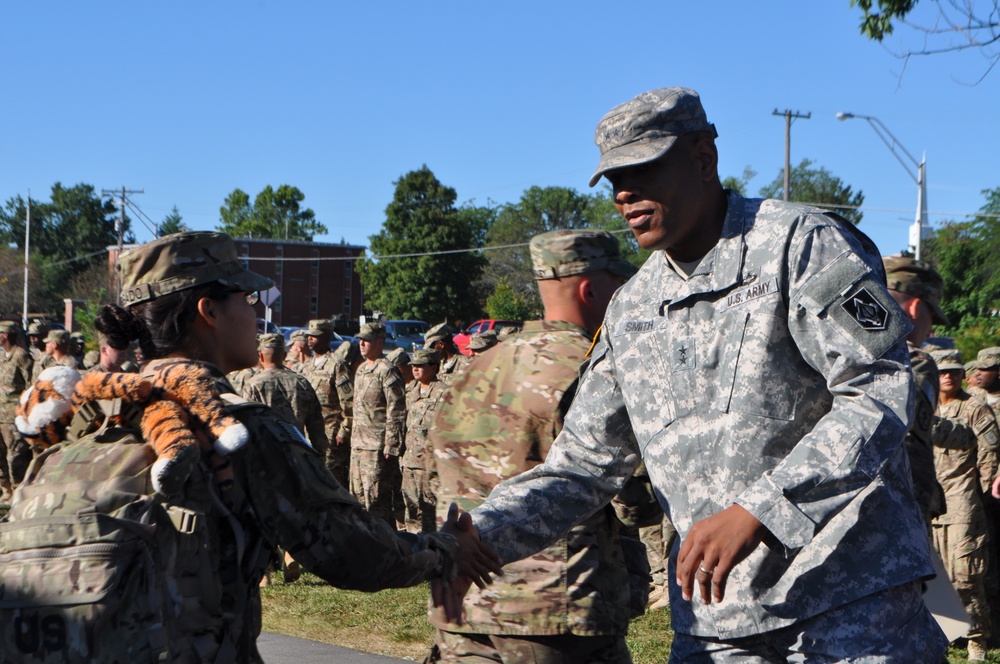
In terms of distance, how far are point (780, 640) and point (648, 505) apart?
3.64ft

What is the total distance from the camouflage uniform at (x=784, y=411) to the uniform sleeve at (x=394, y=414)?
10.0m

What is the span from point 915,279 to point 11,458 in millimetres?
12324

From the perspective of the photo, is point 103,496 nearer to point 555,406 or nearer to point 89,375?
point 89,375

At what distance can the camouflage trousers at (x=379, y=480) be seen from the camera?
1364cm

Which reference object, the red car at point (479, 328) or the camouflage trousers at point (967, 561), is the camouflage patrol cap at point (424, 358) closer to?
the camouflage trousers at point (967, 561)

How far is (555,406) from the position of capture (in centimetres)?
404

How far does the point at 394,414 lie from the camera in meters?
13.2

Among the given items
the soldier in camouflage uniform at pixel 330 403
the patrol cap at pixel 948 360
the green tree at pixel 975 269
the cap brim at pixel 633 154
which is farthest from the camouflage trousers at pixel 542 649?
the green tree at pixel 975 269

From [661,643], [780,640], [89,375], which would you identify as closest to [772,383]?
[780,640]

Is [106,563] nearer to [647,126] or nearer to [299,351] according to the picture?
[647,126]

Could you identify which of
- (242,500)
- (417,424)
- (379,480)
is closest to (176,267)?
(242,500)

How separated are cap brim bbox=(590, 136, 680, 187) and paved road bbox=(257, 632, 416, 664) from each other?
551cm

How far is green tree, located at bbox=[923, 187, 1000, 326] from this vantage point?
28922 mm

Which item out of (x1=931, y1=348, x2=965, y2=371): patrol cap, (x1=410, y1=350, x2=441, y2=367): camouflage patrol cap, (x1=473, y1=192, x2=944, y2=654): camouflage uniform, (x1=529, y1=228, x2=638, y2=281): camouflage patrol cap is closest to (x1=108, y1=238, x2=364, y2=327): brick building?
(x1=410, y1=350, x2=441, y2=367): camouflage patrol cap
